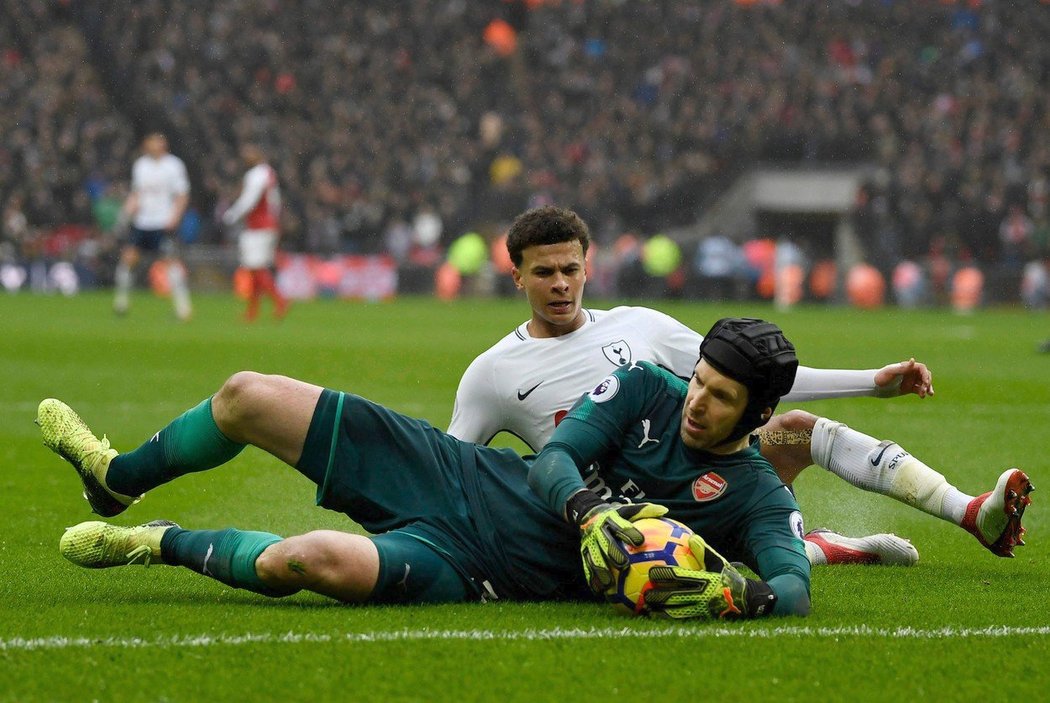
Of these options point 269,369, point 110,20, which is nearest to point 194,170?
point 110,20

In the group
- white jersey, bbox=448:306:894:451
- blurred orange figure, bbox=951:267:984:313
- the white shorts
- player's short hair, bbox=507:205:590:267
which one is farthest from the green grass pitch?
blurred orange figure, bbox=951:267:984:313

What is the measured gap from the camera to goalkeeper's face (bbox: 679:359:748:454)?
4.48 metres

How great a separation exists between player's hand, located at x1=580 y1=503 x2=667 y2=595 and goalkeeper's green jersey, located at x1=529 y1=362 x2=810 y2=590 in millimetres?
234

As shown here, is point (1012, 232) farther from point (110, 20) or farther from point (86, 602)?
point (86, 602)

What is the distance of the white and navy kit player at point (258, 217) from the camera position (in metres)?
20.2

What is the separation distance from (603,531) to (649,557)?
0.16 metres

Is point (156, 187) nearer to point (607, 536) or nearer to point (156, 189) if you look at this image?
point (156, 189)

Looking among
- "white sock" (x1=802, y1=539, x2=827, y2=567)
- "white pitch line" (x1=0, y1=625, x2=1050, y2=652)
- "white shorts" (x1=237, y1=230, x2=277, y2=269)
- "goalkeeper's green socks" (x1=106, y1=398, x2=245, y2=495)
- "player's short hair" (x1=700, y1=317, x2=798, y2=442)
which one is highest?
"player's short hair" (x1=700, y1=317, x2=798, y2=442)

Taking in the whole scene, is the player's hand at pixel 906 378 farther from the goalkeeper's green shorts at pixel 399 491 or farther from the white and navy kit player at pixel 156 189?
the white and navy kit player at pixel 156 189

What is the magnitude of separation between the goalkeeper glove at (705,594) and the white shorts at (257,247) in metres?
16.4

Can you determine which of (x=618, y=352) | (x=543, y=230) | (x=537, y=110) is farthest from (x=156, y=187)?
(x=618, y=352)

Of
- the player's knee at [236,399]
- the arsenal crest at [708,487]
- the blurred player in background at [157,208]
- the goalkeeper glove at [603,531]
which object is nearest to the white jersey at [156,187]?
the blurred player in background at [157,208]

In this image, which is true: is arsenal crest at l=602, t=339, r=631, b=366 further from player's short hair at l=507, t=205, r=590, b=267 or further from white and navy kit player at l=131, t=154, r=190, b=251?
white and navy kit player at l=131, t=154, r=190, b=251

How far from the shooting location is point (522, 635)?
417 centimetres
